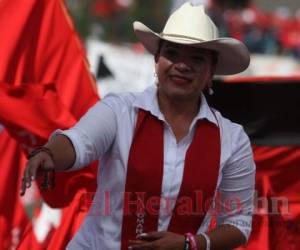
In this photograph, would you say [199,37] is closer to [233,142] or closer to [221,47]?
[221,47]

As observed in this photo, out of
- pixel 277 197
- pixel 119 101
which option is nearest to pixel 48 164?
pixel 119 101

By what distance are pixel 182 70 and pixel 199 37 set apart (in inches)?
6.8

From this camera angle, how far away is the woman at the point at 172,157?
3.32 m

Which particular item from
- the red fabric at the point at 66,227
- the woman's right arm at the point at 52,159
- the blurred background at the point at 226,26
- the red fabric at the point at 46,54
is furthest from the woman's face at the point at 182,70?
the blurred background at the point at 226,26

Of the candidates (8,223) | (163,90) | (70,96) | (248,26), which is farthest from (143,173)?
(248,26)

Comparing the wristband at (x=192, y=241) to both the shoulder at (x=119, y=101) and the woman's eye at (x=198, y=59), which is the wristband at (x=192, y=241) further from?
the woman's eye at (x=198, y=59)

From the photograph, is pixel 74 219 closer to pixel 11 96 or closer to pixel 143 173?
pixel 11 96

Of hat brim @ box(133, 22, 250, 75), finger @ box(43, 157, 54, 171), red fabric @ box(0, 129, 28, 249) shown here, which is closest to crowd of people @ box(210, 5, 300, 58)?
red fabric @ box(0, 129, 28, 249)

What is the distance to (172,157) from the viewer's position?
3367mm

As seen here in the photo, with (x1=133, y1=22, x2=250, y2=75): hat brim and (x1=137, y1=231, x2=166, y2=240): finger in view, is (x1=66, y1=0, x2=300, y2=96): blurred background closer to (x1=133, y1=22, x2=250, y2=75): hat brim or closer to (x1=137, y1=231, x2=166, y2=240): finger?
(x1=133, y1=22, x2=250, y2=75): hat brim

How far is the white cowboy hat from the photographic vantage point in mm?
3459

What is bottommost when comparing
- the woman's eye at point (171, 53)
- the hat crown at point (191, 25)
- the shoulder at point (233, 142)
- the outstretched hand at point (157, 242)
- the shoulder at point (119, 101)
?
the outstretched hand at point (157, 242)

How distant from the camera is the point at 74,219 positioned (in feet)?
16.2

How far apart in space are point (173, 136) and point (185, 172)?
148 millimetres
